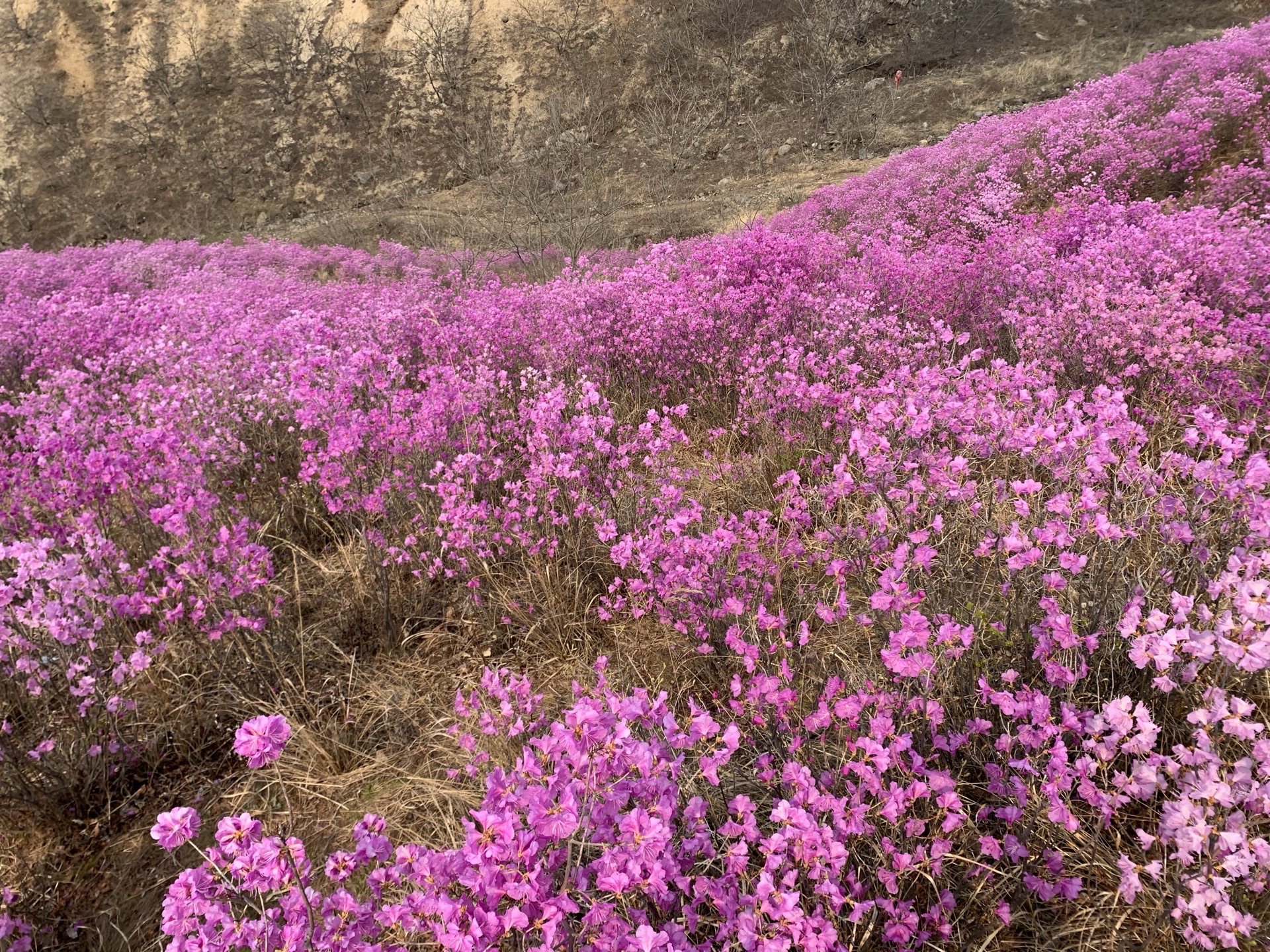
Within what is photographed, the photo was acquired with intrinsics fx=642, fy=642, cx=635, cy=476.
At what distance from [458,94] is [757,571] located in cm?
4052

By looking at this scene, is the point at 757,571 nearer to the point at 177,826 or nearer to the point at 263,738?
the point at 263,738

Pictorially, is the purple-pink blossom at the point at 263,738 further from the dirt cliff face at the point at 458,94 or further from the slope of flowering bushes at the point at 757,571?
the dirt cliff face at the point at 458,94

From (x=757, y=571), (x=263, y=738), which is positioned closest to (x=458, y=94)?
(x=757, y=571)

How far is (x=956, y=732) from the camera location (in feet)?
7.29

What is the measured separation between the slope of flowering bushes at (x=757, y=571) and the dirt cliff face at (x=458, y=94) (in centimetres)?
2043

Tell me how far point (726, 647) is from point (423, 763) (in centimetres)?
147

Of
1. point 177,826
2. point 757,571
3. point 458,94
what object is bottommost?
point 757,571

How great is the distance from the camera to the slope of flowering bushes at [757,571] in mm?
1563

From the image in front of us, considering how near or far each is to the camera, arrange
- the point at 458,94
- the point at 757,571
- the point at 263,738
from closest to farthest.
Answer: the point at 263,738
the point at 757,571
the point at 458,94

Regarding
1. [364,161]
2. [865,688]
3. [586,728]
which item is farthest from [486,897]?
[364,161]

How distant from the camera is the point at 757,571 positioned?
296 cm

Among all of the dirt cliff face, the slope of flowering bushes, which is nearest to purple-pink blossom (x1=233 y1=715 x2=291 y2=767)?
the slope of flowering bushes

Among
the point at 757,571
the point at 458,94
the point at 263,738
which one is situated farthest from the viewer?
the point at 458,94

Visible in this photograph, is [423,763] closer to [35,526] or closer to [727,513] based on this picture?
[727,513]
